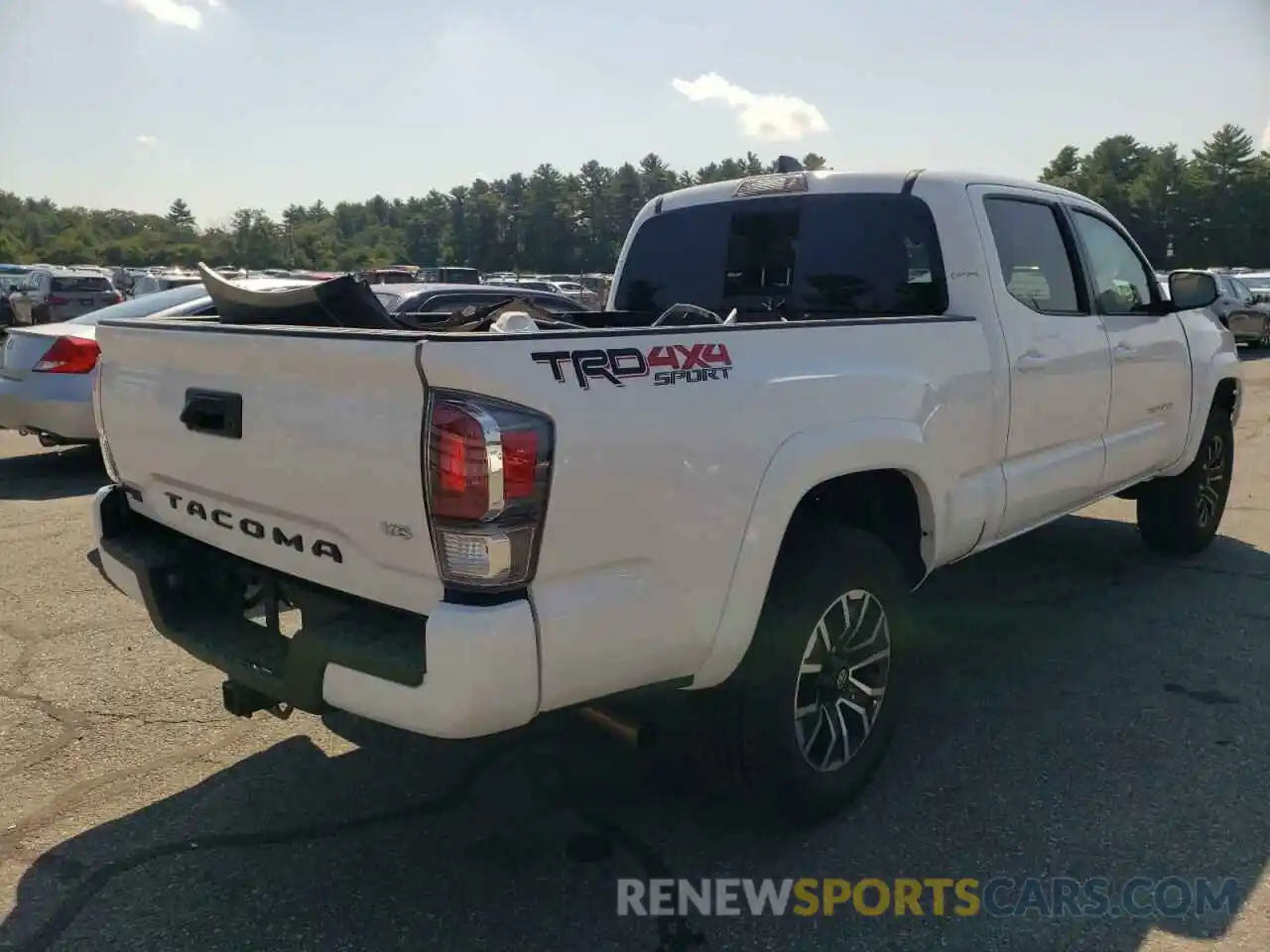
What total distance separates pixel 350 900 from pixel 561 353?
5.20ft

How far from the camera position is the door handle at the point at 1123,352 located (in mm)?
4605

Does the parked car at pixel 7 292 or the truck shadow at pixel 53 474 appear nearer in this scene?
the truck shadow at pixel 53 474

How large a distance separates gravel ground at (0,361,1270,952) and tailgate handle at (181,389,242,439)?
1.16 m

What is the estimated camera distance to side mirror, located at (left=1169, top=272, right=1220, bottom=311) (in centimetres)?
509

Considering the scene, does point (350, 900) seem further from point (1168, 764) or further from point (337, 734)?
point (1168, 764)

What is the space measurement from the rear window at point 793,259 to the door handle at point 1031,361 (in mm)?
378

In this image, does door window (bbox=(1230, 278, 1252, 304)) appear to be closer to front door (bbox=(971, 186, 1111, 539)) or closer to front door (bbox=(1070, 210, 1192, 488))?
front door (bbox=(1070, 210, 1192, 488))

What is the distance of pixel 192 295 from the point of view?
862 cm

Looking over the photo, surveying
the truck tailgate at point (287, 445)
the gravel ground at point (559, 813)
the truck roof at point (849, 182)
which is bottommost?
the gravel ground at point (559, 813)

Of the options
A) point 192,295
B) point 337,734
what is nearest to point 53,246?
point 192,295

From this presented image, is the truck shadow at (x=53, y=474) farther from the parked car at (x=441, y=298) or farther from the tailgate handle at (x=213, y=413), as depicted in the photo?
the tailgate handle at (x=213, y=413)

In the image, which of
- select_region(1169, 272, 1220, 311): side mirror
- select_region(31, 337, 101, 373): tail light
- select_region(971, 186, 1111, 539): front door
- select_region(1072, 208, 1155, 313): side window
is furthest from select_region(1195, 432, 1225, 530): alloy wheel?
select_region(31, 337, 101, 373): tail light

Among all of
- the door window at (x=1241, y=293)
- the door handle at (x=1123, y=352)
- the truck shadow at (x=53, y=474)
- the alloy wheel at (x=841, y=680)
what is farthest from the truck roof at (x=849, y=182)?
the door window at (x=1241, y=293)

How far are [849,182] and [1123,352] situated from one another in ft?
5.24
